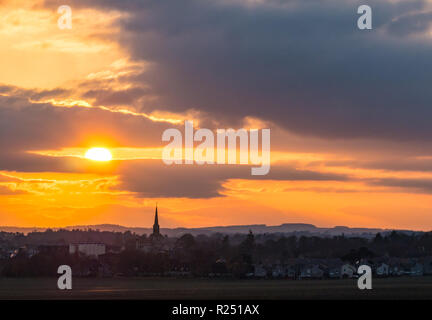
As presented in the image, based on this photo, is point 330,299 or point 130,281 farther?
point 130,281

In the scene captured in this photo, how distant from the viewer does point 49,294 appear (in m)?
138

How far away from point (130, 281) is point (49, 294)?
48730 mm

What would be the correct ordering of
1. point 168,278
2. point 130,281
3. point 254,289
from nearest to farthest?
point 254,289, point 130,281, point 168,278
